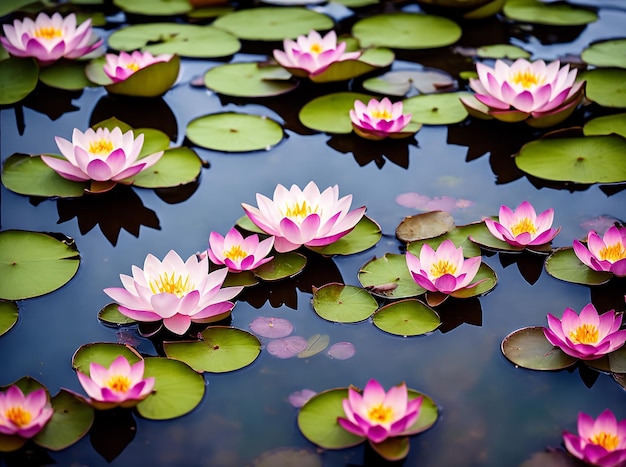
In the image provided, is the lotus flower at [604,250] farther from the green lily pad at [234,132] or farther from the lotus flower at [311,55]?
the lotus flower at [311,55]

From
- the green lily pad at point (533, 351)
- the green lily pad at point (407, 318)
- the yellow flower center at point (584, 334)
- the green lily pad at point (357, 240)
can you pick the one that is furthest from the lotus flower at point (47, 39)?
the yellow flower center at point (584, 334)

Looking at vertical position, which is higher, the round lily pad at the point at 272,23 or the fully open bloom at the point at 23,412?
the round lily pad at the point at 272,23

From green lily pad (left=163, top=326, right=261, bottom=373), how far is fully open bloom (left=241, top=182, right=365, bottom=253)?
17.5 inches

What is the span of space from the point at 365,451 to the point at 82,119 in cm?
240

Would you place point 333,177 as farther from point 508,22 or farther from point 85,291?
point 508,22

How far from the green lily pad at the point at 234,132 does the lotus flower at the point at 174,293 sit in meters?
1.00

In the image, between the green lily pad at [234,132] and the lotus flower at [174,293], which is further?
the green lily pad at [234,132]

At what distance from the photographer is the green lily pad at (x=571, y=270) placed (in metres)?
2.58

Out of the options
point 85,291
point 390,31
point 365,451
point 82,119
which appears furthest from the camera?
point 390,31

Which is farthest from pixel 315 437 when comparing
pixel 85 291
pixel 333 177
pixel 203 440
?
pixel 333 177

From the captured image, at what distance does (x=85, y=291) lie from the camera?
2598 millimetres

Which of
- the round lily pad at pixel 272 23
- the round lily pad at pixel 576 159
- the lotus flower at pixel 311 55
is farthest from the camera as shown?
the round lily pad at pixel 272 23

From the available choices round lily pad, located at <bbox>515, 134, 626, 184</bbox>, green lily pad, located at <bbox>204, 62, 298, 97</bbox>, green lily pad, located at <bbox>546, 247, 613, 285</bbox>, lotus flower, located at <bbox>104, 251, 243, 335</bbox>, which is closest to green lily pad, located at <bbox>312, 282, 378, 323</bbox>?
lotus flower, located at <bbox>104, 251, 243, 335</bbox>

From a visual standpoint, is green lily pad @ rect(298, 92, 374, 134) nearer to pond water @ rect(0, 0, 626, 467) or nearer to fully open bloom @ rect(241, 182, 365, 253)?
pond water @ rect(0, 0, 626, 467)
